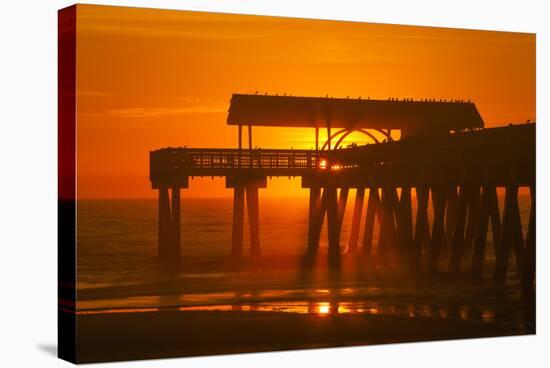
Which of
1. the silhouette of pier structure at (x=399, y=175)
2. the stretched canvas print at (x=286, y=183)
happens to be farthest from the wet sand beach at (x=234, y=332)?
the silhouette of pier structure at (x=399, y=175)

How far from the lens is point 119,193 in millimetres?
16500

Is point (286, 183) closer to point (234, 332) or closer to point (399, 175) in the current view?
point (399, 175)

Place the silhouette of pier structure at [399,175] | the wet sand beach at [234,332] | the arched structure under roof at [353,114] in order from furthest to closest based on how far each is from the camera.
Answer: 1. the silhouette of pier structure at [399,175]
2. the arched structure under roof at [353,114]
3. the wet sand beach at [234,332]

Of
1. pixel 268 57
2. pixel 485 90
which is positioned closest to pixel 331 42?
pixel 268 57

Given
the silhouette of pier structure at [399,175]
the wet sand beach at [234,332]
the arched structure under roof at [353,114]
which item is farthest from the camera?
the silhouette of pier structure at [399,175]

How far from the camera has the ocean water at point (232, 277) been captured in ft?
52.5

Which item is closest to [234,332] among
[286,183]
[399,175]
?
[286,183]

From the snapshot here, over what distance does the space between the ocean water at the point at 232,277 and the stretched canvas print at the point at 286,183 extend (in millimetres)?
27

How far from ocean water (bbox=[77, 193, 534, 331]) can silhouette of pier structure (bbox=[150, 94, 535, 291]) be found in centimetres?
25

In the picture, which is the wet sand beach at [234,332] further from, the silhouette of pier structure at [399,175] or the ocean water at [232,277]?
the silhouette of pier structure at [399,175]

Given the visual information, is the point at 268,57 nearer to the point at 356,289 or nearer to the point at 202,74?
the point at 202,74

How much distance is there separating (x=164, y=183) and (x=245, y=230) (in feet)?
4.42

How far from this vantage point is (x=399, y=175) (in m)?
19.5

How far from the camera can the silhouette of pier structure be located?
694 inches
